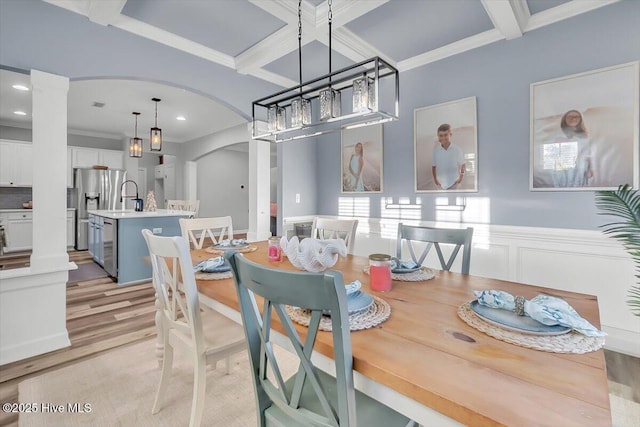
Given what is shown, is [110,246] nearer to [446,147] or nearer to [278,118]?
[278,118]

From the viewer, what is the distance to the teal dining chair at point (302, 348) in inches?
27.5

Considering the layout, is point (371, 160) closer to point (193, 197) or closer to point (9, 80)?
point (9, 80)

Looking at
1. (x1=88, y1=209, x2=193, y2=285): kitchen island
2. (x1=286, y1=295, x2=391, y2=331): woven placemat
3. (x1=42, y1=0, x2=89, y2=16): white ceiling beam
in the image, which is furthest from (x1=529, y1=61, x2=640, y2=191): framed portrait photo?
(x1=88, y1=209, x2=193, y2=285): kitchen island

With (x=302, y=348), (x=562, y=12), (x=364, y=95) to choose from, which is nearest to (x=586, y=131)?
(x=562, y=12)

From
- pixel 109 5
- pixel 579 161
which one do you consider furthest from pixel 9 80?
pixel 579 161

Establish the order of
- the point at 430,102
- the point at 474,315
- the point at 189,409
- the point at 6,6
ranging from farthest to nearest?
the point at 430,102 → the point at 6,6 → the point at 189,409 → the point at 474,315

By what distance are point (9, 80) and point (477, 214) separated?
586 cm

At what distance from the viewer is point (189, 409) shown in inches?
65.2

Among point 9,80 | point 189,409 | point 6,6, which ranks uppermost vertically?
point 9,80

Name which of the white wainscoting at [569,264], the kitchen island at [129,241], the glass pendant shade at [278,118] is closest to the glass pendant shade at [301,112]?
the glass pendant shade at [278,118]

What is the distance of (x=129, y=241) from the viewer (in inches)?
155

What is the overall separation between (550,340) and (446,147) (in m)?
2.35

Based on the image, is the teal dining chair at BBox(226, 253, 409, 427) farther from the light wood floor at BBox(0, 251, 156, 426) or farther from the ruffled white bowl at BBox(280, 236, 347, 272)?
the light wood floor at BBox(0, 251, 156, 426)

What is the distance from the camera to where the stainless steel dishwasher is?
3.95 meters
